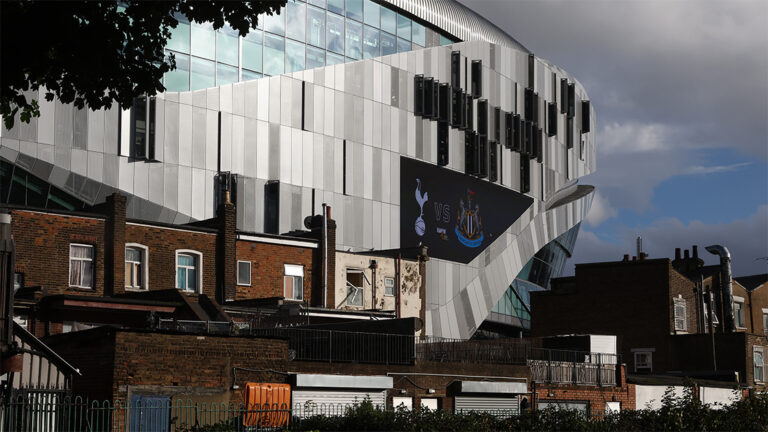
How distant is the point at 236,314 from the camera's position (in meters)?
47.6

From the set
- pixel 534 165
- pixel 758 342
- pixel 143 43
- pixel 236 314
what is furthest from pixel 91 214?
pixel 534 165

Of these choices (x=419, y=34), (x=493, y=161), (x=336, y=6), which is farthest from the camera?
(x=493, y=161)

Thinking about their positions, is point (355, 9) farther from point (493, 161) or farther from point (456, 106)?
point (493, 161)

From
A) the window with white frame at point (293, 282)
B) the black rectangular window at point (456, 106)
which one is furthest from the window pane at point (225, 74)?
the black rectangular window at point (456, 106)

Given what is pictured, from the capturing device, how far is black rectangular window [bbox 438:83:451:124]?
79.2 m

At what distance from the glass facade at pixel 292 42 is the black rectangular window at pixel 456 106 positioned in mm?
4449

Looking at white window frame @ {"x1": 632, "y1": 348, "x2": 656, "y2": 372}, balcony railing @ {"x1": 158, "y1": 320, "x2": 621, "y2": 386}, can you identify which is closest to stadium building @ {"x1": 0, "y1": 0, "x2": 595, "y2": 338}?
white window frame @ {"x1": 632, "y1": 348, "x2": 656, "y2": 372}

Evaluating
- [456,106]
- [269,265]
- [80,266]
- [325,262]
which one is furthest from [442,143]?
[80,266]

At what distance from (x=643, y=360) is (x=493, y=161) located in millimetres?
27184

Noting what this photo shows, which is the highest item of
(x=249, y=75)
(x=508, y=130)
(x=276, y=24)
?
(x=276, y=24)

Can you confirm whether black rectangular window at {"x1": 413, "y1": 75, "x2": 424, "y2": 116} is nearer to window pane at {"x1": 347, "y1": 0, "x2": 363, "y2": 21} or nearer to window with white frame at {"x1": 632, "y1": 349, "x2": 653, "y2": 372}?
window pane at {"x1": 347, "y1": 0, "x2": 363, "y2": 21}

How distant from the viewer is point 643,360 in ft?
202

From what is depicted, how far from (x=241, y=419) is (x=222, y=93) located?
129 ft

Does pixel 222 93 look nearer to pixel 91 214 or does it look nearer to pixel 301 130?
pixel 301 130
